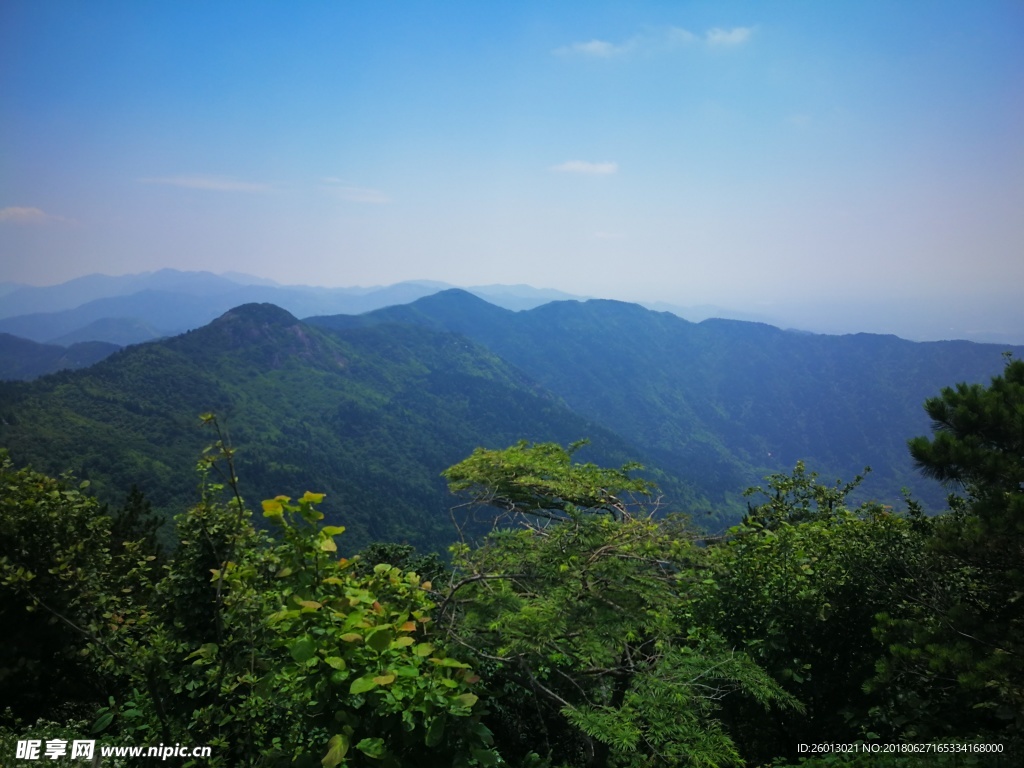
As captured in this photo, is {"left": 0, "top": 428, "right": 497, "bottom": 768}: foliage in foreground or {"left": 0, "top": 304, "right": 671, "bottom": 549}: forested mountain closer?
{"left": 0, "top": 428, "right": 497, "bottom": 768}: foliage in foreground

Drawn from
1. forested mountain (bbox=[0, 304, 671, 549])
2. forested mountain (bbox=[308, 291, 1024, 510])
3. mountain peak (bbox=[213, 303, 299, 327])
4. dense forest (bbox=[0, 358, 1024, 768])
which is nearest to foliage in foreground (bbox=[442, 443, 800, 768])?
dense forest (bbox=[0, 358, 1024, 768])

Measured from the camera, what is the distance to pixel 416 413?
383 ft

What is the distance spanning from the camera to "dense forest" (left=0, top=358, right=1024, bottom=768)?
9.18 feet

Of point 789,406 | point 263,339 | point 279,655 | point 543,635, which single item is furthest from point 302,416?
point 789,406

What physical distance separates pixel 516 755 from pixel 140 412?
302 ft

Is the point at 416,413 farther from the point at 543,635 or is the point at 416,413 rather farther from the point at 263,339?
the point at 543,635

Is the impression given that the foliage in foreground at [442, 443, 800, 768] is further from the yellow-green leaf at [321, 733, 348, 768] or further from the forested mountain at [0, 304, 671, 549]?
the forested mountain at [0, 304, 671, 549]

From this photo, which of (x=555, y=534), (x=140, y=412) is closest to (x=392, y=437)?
(x=140, y=412)

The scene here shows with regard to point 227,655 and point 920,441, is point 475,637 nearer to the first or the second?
point 227,655

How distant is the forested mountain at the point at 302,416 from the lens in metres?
60.8

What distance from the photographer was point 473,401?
128500 mm

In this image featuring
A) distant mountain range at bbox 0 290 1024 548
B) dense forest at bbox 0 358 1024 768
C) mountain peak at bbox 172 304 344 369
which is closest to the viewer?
dense forest at bbox 0 358 1024 768

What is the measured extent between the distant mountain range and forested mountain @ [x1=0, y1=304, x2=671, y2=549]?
39cm

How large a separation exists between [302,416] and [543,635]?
105 meters
